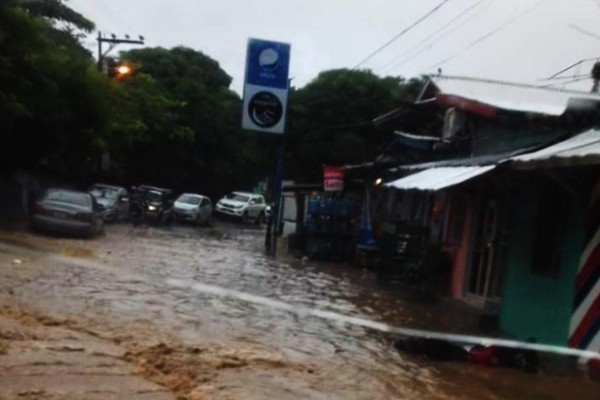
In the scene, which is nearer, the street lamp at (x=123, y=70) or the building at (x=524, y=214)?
the building at (x=524, y=214)

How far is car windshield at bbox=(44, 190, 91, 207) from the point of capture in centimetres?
2261

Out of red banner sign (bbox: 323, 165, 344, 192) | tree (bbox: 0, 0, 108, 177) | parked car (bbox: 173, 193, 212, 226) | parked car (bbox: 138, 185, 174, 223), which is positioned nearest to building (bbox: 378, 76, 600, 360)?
red banner sign (bbox: 323, 165, 344, 192)

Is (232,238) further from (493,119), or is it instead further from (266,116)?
(493,119)

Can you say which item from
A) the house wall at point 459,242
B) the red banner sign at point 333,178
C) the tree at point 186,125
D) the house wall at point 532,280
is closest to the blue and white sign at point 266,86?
the red banner sign at point 333,178

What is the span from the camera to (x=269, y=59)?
1003 inches

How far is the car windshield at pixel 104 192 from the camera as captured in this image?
103 feet

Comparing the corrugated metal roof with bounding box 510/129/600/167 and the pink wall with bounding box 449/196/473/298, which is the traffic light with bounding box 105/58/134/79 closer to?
the pink wall with bounding box 449/196/473/298

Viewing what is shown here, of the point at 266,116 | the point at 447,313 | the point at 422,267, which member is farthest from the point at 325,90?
the point at 447,313

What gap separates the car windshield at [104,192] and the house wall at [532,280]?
67.2 ft

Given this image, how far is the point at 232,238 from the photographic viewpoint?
32.1m

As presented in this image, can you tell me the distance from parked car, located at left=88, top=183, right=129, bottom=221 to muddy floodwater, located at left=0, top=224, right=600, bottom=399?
10.9 meters

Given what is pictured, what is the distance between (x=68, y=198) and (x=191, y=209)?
15227mm

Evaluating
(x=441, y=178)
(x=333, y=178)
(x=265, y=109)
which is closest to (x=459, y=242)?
(x=441, y=178)

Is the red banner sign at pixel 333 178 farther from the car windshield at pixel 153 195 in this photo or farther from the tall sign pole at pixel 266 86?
the car windshield at pixel 153 195
